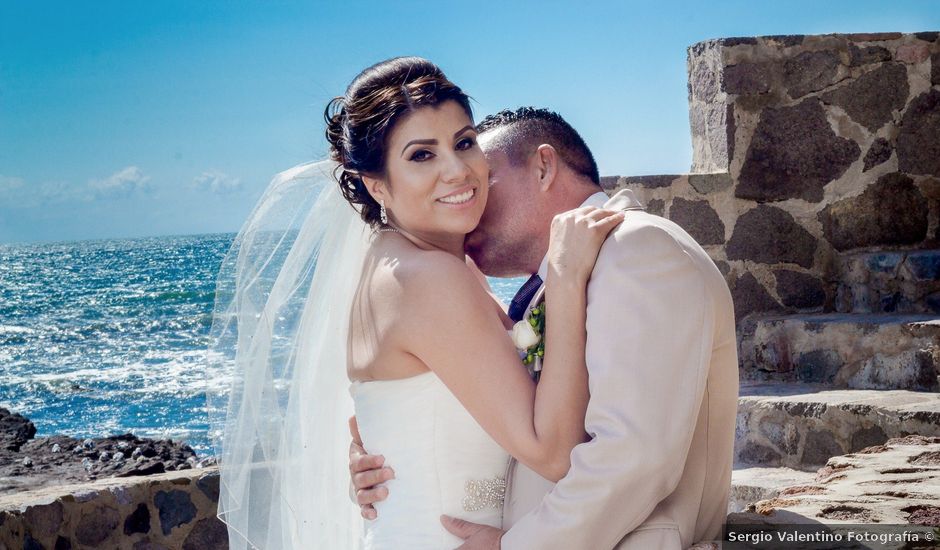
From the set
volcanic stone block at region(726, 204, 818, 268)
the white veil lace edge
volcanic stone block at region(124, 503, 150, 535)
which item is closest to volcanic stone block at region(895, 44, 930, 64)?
volcanic stone block at region(726, 204, 818, 268)

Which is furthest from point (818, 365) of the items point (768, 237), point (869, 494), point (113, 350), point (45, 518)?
point (113, 350)

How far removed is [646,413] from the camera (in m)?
2.07

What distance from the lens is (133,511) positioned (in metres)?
5.05

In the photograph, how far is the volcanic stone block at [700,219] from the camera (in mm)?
5625

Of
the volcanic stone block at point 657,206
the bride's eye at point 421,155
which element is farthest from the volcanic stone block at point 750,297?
the bride's eye at point 421,155

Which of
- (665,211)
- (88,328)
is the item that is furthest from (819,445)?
(88,328)

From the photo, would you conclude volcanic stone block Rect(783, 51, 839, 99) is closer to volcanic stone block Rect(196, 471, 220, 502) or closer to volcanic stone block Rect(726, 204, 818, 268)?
volcanic stone block Rect(726, 204, 818, 268)

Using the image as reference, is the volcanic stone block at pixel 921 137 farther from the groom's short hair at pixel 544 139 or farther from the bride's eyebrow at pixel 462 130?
the bride's eyebrow at pixel 462 130

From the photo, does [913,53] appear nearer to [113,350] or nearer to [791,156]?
[791,156]

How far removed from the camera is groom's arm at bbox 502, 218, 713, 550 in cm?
206

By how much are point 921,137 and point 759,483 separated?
2.46 meters

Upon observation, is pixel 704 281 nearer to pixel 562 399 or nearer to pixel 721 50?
pixel 562 399

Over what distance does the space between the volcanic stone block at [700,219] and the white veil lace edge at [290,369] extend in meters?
2.88

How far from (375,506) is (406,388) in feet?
1.16
